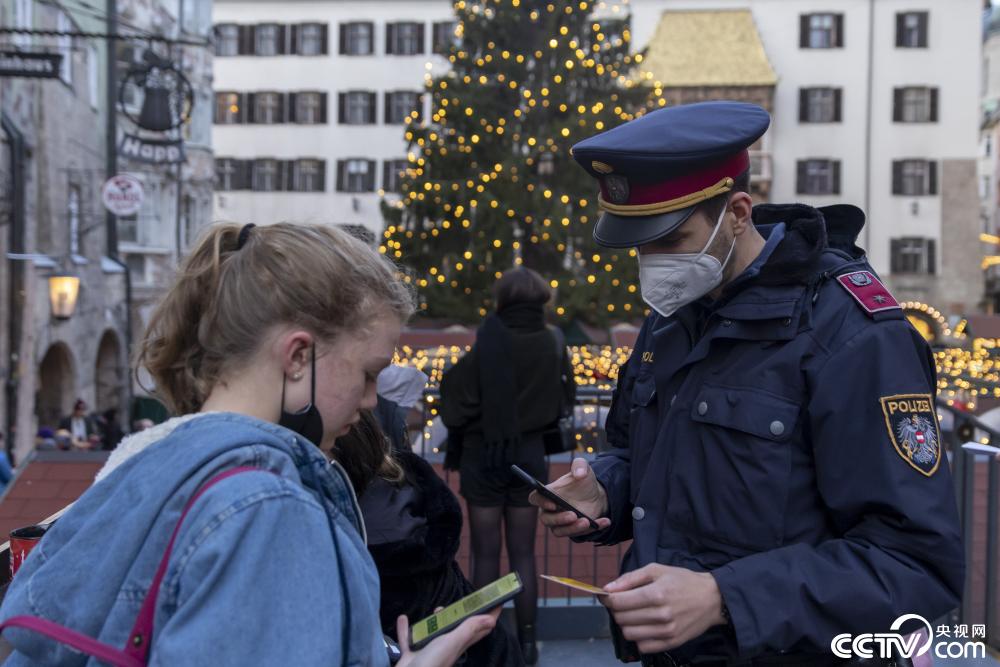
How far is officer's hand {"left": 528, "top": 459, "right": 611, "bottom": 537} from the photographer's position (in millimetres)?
2498

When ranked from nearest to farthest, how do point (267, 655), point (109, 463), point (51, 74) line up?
1. point (267, 655)
2. point (109, 463)
3. point (51, 74)

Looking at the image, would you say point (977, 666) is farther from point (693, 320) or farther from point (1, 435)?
point (1, 435)

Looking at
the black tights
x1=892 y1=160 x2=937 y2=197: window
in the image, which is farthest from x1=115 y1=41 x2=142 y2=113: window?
x1=892 y1=160 x2=937 y2=197: window

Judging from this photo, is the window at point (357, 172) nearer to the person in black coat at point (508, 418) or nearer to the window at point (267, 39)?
the window at point (267, 39)

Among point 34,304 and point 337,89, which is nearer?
point 34,304

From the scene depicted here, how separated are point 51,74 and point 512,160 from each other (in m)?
12.0

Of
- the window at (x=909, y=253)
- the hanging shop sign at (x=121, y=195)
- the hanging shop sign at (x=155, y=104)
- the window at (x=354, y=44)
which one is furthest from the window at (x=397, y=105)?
the hanging shop sign at (x=155, y=104)

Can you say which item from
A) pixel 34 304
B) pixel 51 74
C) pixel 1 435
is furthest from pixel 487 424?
pixel 34 304

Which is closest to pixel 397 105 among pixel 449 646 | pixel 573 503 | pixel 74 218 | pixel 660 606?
pixel 74 218

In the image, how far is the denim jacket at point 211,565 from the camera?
1.36 metres

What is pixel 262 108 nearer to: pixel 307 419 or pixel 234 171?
pixel 234 171

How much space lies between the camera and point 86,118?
2123 cm

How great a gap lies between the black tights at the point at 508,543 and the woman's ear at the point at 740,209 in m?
3.33

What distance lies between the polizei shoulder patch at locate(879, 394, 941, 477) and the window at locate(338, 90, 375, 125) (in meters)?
40.0
